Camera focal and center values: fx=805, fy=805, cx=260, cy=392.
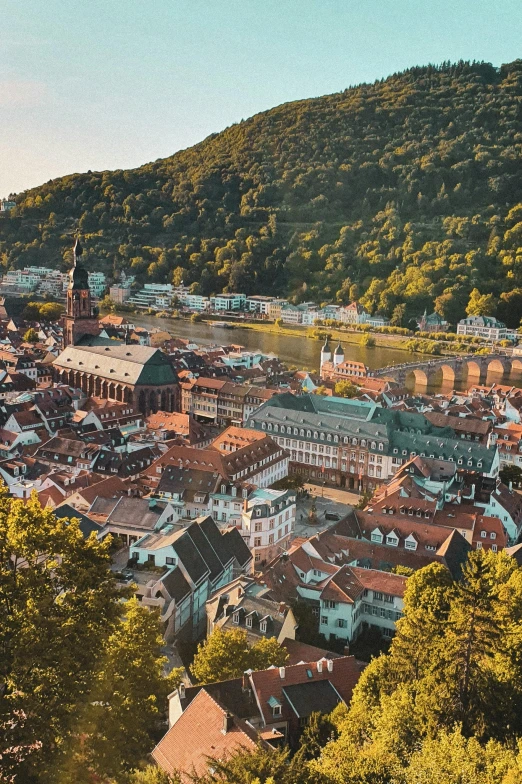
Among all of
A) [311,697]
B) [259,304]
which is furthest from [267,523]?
[259,304]

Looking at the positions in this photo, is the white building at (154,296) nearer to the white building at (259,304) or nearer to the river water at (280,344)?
the white building at (259,304)

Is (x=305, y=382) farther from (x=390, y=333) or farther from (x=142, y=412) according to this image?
(x=390, y=333)

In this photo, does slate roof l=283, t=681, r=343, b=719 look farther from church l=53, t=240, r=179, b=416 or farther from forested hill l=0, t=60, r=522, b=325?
forested hill l=0, t=60, r=522, b=325

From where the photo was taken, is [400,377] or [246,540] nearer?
[246,540]

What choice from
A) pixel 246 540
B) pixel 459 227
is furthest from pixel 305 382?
pixel 459 227

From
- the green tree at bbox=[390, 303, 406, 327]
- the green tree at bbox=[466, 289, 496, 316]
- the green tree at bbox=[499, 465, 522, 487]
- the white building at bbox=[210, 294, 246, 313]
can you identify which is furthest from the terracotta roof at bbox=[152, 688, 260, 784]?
the white building at bbox=[210, 294, 246, 313]

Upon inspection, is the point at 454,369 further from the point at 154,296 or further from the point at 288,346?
the point at 154,296
